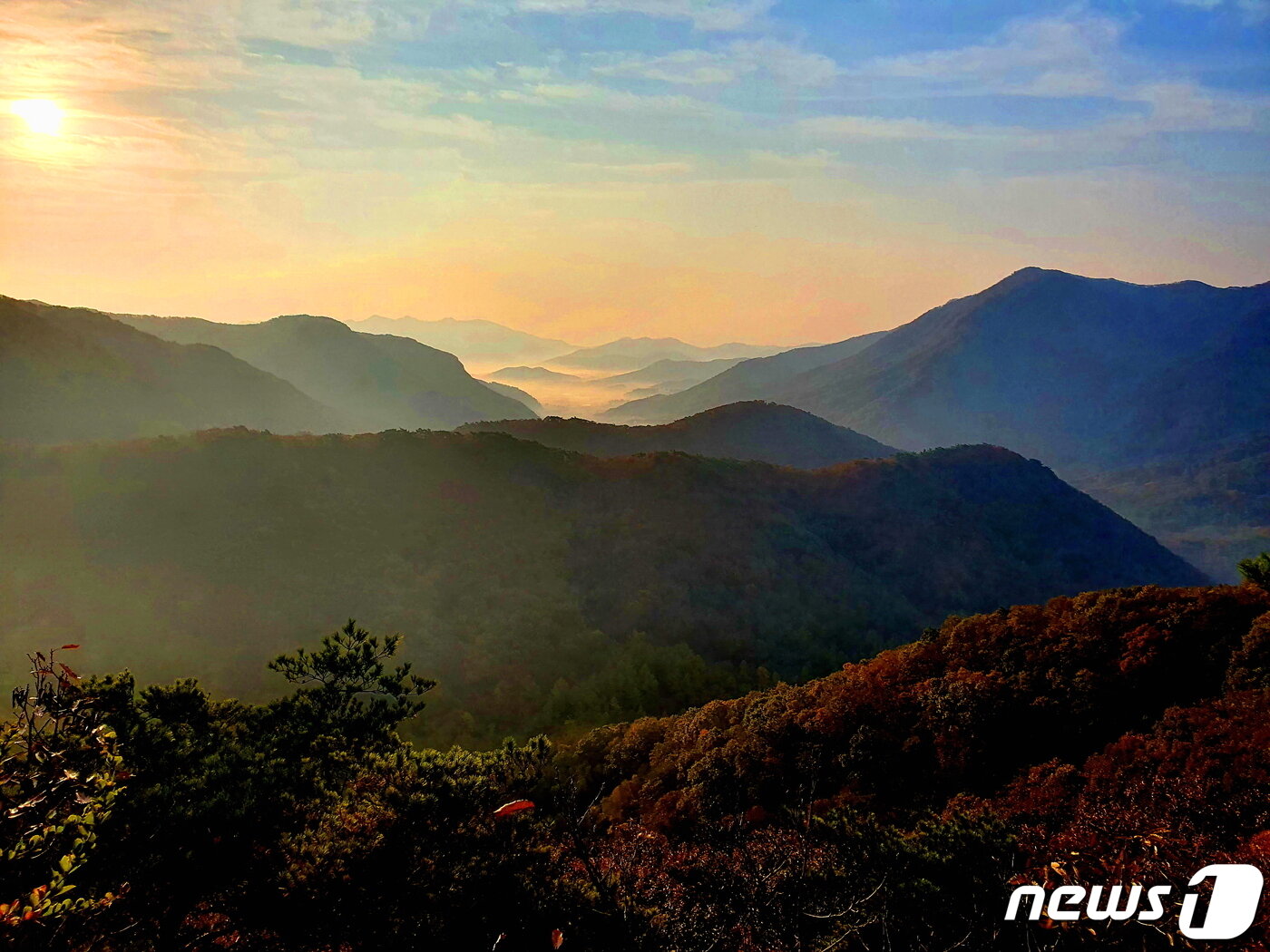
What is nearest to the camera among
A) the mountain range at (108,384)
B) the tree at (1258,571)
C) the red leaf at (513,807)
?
the red leaf at (513,807)

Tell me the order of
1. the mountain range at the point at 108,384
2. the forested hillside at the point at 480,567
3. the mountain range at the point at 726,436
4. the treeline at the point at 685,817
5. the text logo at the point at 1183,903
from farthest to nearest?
1. the mountain range at the point at 726,436
2. the mountain range at the point at 108,384
3. the forested hillside at the point at 480,567
4. the treeline at the point at 685,817
5. the text logo at the point at 1183,903

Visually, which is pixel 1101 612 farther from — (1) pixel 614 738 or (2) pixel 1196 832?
(1) pixel 614 738

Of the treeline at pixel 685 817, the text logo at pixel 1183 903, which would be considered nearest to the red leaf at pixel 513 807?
the treeline at pixel 685 817

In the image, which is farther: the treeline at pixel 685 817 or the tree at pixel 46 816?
the treeline at pixel 685 817

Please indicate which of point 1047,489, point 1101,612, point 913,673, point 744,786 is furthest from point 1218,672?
point 1047,489

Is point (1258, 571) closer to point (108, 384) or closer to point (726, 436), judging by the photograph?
point (726, 436)

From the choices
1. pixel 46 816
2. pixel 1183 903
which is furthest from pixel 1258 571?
pixel 46 816

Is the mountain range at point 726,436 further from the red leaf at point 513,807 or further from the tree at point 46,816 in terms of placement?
the tree at point 46,816
